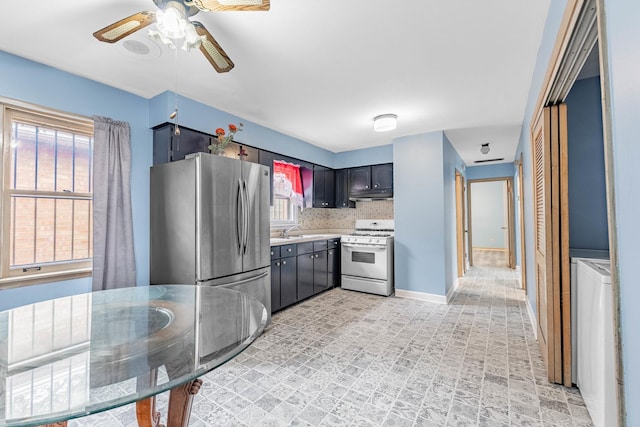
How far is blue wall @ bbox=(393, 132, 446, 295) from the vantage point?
13.1 feet

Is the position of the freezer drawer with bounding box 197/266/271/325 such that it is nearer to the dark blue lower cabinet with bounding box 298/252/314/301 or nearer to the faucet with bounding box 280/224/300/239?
the dark blue lower cabinet with bounding box 298/252/314/301

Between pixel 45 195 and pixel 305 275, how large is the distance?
113 inches

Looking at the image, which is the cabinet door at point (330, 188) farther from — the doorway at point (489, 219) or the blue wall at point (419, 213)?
the doorway at point (489, 219)

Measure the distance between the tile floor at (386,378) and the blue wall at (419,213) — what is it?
0.76 metres

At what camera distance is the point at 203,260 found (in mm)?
2502

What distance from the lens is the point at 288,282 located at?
3717 mm

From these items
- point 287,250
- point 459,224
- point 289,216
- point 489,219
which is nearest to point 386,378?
point 287,250

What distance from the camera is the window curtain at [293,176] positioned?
428 centimetres

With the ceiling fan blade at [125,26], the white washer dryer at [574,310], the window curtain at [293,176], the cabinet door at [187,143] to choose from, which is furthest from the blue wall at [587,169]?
the cabinet door at [187,143]

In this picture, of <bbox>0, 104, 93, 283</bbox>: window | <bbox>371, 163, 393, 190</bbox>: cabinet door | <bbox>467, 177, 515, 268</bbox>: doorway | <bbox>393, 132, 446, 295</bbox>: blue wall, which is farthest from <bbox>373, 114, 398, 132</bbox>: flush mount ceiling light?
<bbox>467, 177, 515, 268</bbox>: doorway

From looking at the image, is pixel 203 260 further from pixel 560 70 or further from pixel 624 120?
pixel 560 70

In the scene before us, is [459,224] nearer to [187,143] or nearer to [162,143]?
[187,143]

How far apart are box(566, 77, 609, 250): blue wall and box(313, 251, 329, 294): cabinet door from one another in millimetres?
2920

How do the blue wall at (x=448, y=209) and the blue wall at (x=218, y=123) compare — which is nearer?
the blue wall at (x=218, y=123)
